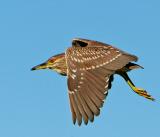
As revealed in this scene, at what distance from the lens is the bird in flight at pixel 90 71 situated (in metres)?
15.2

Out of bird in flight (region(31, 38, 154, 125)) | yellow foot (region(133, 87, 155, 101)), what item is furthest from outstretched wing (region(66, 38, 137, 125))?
yellow foot (region(133, 87, 155, 101))

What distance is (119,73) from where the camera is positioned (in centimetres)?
1923

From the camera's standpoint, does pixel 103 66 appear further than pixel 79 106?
Yes

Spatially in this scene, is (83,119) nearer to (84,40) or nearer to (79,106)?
(79,106)

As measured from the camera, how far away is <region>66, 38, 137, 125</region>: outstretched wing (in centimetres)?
1520

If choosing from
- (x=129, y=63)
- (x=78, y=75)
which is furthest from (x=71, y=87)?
(x=129, y=63)

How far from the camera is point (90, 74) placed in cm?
1612

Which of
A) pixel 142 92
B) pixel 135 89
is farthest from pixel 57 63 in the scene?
pixel 142 92

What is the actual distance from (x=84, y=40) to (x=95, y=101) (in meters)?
4.16

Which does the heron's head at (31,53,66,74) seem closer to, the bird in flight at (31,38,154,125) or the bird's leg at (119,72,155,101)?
the bird in flight at (31,38,154,125)

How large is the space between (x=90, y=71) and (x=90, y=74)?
17cm

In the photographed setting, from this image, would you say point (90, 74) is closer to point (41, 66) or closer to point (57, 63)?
point (57, 63)

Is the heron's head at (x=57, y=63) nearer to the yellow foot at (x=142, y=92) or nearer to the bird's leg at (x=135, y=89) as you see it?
the bird's leg at (x=135, y=89)

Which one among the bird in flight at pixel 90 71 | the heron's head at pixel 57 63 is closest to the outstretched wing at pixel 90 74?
the bird in flight at pixel 90 71
